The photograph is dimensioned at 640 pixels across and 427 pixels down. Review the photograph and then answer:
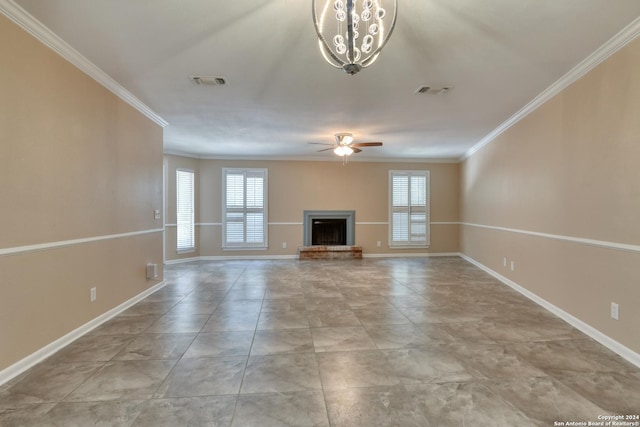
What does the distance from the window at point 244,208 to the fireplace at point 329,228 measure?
44.0 inches

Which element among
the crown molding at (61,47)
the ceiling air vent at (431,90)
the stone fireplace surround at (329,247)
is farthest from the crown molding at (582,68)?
the crown molding at (61,47)

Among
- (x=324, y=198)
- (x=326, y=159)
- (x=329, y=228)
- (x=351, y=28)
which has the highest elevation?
(x=326, y=159)

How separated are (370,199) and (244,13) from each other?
5919 millimetres

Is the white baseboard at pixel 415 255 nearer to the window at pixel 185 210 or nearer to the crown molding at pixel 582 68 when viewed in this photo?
the crown molding at pixel 582 68

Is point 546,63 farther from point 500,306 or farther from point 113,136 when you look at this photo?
point 113,136

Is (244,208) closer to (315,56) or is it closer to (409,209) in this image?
(409,209)

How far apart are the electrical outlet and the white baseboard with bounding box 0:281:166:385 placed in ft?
16.1

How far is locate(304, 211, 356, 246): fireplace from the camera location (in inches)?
300

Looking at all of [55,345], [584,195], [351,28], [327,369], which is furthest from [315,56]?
[55,345]

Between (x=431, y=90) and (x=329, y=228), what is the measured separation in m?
4.76

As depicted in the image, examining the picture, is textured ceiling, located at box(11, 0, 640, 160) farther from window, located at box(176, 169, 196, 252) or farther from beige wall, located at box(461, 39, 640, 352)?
window, located at box(176, 169, 196, 252)

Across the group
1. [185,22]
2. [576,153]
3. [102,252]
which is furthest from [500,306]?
[102,252]

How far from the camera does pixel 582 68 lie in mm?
3006

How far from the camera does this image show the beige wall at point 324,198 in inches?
290
